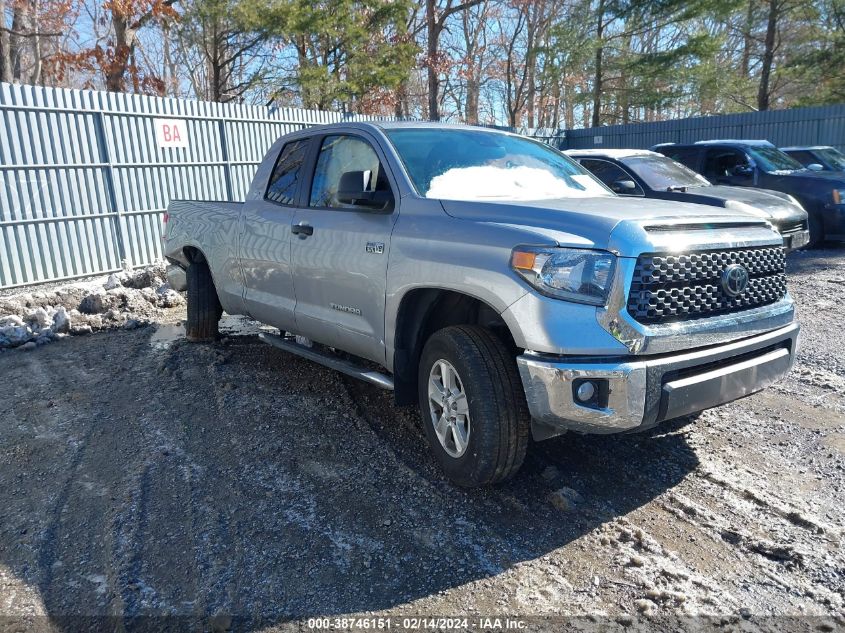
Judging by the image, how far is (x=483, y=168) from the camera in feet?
13.7

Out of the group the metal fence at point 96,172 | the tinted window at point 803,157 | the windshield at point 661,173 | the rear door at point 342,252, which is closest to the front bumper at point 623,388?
the rear door at point 342,252

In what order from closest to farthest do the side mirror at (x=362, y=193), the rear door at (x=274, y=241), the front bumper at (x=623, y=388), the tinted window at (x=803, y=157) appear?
1. the front bumper at (x=623, y=388)
2. the side mirror at (x=362, y=193)
3. the rear door at (x=274, y=241)
4. the tinted window at (x=803, y=157)

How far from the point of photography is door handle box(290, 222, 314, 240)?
4509mm

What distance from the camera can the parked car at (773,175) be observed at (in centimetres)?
1055

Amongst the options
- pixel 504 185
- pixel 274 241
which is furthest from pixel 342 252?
pixel 504 185

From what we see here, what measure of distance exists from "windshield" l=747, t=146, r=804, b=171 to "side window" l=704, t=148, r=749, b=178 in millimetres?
251

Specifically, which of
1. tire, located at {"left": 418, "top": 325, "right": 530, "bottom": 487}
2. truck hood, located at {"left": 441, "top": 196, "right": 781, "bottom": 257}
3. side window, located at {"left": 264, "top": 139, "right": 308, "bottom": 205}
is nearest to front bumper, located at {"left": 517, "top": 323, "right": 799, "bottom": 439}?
tire, located at {"left": 418, "top": 325, "right": 530, "bottom": 487}

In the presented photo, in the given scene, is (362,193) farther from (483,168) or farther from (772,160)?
(772,160)

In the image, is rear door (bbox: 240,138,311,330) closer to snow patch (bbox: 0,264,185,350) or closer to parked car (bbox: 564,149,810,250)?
snow patch (bbox: 0,264,185,350)

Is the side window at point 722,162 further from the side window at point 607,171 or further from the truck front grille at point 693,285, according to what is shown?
the truck front grille at point 693,285

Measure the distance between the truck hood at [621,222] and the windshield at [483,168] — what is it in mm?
354

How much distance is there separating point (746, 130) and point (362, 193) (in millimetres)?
18742

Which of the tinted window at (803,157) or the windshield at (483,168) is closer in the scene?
the windshield at (483,168)

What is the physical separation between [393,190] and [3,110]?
8.46 meters
